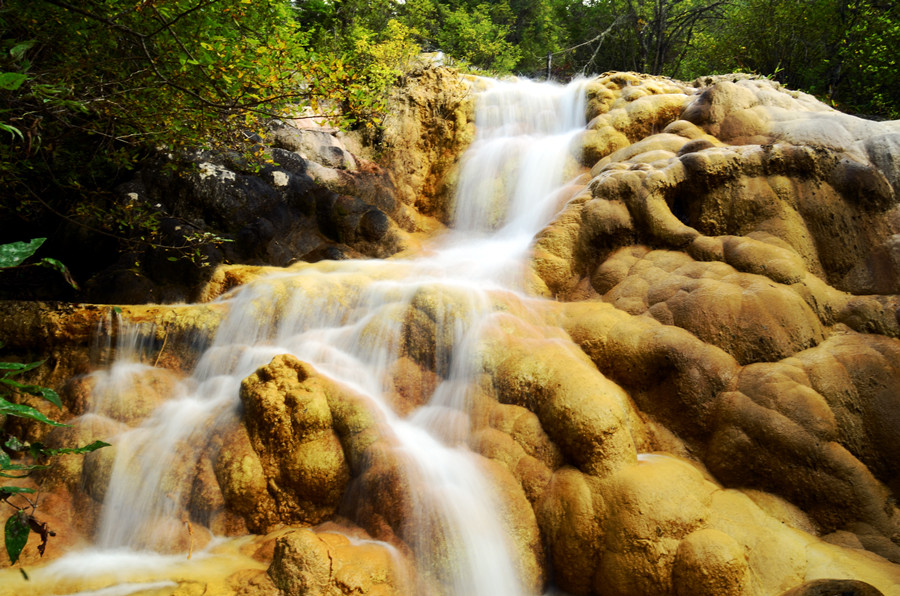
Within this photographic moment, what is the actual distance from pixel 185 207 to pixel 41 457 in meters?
4.50

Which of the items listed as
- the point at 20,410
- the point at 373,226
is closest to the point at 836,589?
the point at 20,410

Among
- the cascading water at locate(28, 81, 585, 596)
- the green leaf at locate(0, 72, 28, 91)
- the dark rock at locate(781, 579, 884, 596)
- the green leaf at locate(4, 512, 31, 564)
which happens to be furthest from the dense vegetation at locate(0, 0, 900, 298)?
the dark rock at locate(781, 579, 884, 596)

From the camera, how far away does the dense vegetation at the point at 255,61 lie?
170 inches

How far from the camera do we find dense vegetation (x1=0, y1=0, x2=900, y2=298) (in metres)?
4.33

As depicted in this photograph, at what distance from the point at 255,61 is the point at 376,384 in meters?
3.55

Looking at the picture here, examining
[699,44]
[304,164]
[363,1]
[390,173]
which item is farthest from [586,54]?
[304,164]

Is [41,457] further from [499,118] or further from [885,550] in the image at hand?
[499,118]

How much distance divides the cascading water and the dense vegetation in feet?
4.29

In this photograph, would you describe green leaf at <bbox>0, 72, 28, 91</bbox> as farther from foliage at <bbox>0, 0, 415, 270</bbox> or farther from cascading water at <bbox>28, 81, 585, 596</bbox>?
cascading water at <bbox>28, 81, 585, 596</bbox>

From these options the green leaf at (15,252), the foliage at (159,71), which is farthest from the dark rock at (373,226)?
the green leaf at (15,252)

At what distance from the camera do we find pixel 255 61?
502 cm

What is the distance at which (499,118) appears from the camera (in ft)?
38.7

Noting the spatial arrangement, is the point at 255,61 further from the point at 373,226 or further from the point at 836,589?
the point at 836,589

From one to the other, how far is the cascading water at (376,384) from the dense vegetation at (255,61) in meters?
1.31
